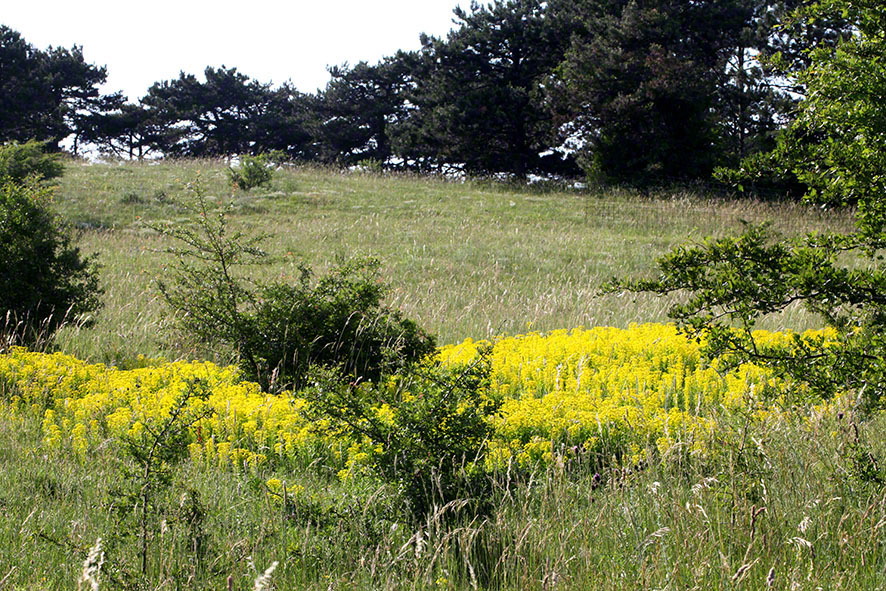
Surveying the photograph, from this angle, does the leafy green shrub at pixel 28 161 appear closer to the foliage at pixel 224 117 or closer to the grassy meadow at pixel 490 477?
the grassy meadow at pixel 490 477

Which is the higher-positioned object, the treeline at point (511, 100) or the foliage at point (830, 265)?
the treeline at point (511, 100)

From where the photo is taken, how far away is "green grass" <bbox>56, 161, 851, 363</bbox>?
8719 mm

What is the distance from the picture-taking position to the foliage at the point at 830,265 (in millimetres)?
3203

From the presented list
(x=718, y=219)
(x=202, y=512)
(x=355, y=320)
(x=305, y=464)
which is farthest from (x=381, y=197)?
(x=202, y=512)

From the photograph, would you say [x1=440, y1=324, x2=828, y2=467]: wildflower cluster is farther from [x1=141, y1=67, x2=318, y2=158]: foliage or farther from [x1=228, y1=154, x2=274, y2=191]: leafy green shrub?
[x1=141, y1=67, x2=318, y2=158]: foliage

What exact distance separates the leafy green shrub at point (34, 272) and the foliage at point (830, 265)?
603 cm

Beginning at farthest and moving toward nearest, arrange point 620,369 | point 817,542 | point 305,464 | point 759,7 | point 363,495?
point 759,7
point 620,369
point 305,464
point 363,495
point 817,542

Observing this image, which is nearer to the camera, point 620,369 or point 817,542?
point 817,542

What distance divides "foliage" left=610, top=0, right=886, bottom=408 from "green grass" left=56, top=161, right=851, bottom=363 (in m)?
1.44

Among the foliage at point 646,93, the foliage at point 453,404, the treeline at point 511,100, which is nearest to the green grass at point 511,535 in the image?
the foliage at point 453,404

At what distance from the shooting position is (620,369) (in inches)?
234

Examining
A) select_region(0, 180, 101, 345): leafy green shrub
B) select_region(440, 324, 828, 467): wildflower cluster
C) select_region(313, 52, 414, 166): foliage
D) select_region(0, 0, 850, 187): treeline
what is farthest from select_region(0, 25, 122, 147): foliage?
select_region(440, 324, 828, 467): wildflower cluster

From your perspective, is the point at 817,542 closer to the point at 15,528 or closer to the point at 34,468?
the point at 15,528

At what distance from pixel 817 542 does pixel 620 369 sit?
10.1 feet
